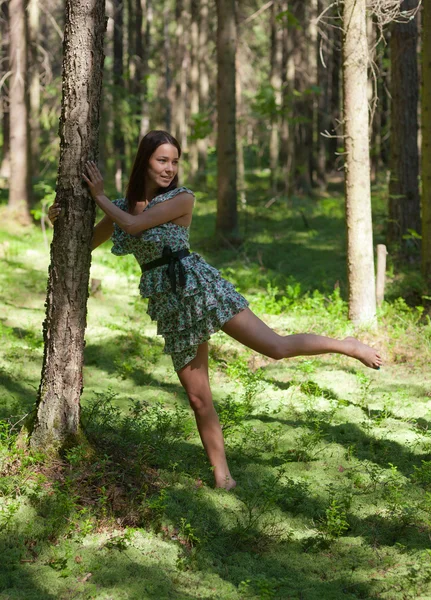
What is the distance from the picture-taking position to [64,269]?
4457mm

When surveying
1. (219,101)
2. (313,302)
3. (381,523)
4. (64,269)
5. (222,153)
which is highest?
(219,101)

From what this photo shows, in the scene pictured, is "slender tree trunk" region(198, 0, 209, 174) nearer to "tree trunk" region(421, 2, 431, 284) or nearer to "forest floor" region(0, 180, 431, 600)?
"tree trunk" region(421, 2, 431, 284)

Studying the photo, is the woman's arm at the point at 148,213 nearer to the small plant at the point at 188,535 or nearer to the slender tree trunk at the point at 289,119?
the small plant at the point at 188,535

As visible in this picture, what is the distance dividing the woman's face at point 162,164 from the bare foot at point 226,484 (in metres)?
2.05

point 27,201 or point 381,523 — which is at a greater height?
point 27,201

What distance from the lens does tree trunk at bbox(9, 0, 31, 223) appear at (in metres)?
15.3

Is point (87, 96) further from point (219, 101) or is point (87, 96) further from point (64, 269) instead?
point (219, 101)

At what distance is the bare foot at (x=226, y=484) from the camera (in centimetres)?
465

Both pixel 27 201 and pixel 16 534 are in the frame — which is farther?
pixel 27 201

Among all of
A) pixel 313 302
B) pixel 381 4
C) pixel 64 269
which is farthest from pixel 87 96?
pixel 313 302

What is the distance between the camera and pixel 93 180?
437cm

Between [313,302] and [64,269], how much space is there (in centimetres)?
555

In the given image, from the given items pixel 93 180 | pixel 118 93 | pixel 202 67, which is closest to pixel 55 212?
pixel 93 180

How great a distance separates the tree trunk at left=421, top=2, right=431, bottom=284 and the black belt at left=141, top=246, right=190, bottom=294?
5629 mm
